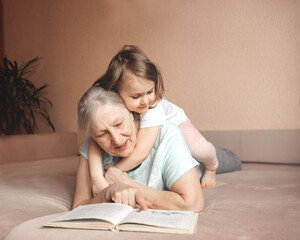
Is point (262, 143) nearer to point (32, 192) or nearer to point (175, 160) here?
point (175, 160)

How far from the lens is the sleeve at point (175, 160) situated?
4.02 feet

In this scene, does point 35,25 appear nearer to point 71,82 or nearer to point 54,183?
point 71,82

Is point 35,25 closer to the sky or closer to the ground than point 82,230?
closer to the sky

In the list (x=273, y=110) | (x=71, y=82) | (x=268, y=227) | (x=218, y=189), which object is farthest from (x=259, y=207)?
(x=71, y=82)

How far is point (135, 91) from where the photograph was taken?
4.65 ft

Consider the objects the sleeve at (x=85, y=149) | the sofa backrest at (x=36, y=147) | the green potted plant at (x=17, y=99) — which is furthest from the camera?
the green potted plant at (x=17, y=99)

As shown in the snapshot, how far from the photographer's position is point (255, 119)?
2576mm

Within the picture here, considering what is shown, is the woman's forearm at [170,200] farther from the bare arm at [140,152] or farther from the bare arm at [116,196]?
the bare arm at [140,152]

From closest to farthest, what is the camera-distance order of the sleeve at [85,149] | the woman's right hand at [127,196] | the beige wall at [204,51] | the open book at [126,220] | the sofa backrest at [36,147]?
1. the open book at [126,220]
2. the woman's right hand at [127,196]
3. the sleeve at [85,149]
4. the beige wall at [204,51]
5. the sofa backrest at [36,147]

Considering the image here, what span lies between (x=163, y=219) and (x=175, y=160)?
13.7 inches

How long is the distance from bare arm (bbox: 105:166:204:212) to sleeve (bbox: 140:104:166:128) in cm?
28

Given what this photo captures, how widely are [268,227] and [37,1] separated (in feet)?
12.9

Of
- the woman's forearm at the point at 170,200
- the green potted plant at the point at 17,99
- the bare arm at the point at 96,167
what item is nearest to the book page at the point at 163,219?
the woman's forearm at the point at 170,200

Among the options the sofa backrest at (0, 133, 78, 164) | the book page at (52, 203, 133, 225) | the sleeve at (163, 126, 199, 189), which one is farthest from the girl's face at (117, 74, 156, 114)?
the sofa backrest at (0, 133, 78, 164)
